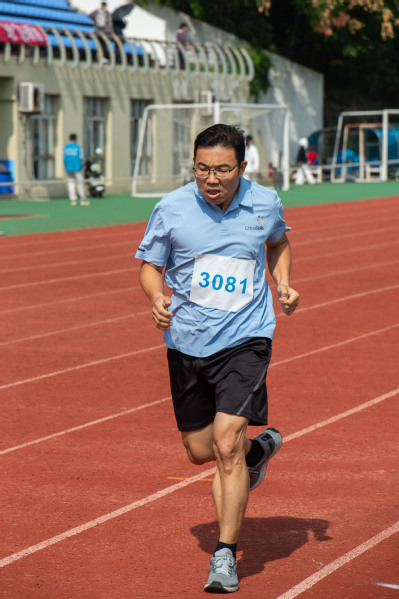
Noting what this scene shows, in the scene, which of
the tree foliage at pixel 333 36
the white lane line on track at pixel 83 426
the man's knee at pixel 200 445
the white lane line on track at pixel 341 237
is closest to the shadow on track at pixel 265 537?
the man's knee at pixel 200 445

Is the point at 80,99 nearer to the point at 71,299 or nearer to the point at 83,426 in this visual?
the point at 71,299

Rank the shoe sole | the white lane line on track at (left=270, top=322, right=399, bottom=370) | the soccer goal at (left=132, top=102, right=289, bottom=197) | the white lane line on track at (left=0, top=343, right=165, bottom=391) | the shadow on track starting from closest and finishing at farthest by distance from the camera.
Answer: the shoe sole → the shadow on track → the white lane line on track at (left=0, top=343, right=165, bottom=391) → the white lane line on track at (left=270, top=322, right=399, bottom=370) → the soccer goal at (left=132, top=102, right=289, bottom=197)

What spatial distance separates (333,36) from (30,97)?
2153 cm

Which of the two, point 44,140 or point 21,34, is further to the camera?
point 44,140

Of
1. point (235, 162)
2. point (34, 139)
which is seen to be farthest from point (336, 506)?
point (34, 139)

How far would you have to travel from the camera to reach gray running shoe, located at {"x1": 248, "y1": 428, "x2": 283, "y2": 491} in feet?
15.4

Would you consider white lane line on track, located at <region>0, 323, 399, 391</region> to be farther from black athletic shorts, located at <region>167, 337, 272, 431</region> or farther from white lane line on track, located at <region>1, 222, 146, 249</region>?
white lane line on track, located at <region>1, 222, 146, 249</region>

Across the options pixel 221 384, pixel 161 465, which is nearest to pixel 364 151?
pixel 161 465

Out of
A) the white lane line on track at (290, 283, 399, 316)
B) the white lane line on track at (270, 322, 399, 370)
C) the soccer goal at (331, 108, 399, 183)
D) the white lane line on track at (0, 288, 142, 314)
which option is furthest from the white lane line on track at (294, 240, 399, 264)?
the soccer goal at (331, 108, 399, 183)

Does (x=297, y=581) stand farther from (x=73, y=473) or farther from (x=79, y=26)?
(x=79, y=26)

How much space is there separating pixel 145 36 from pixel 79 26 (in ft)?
18.2

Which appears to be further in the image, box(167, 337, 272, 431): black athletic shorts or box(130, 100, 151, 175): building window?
box(130, 100, 151, 175): building window

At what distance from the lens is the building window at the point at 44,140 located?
33562mm

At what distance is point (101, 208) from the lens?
94.4ft
